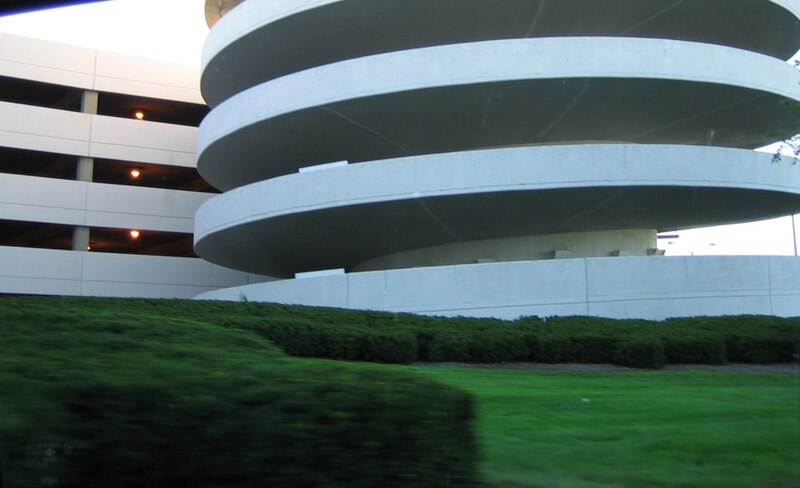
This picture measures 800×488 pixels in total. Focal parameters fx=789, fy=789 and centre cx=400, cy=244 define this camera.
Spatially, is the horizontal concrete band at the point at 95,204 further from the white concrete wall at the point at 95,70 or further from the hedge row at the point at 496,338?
the hedge row at the point at 496,338

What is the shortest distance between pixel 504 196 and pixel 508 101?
9.47ft

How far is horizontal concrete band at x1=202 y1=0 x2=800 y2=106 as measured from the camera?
2178cm

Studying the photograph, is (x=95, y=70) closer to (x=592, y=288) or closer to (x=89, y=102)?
(x=89, y=102)

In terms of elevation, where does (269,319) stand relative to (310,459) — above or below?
above

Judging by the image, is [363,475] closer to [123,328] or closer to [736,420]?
[123,328]

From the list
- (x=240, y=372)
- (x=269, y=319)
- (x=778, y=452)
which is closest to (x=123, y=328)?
(x=240, y=372)

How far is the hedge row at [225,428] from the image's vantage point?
13.9ft

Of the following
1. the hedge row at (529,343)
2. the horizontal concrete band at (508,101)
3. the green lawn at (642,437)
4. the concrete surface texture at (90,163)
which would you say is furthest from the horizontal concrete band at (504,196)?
the green lawn at (642,437)

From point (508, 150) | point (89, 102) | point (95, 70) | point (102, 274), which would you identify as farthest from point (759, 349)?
point (95, 70)

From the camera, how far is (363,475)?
14.9 ft

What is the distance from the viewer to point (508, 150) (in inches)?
758

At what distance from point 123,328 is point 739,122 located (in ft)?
69.3

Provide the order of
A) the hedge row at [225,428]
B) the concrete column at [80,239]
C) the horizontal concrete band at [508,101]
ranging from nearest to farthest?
the hedge row at [225,428] → the horizontal concrete band at [508,101] → the concrete column at [80,239]

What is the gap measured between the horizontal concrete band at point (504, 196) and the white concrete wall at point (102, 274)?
8972 mm
